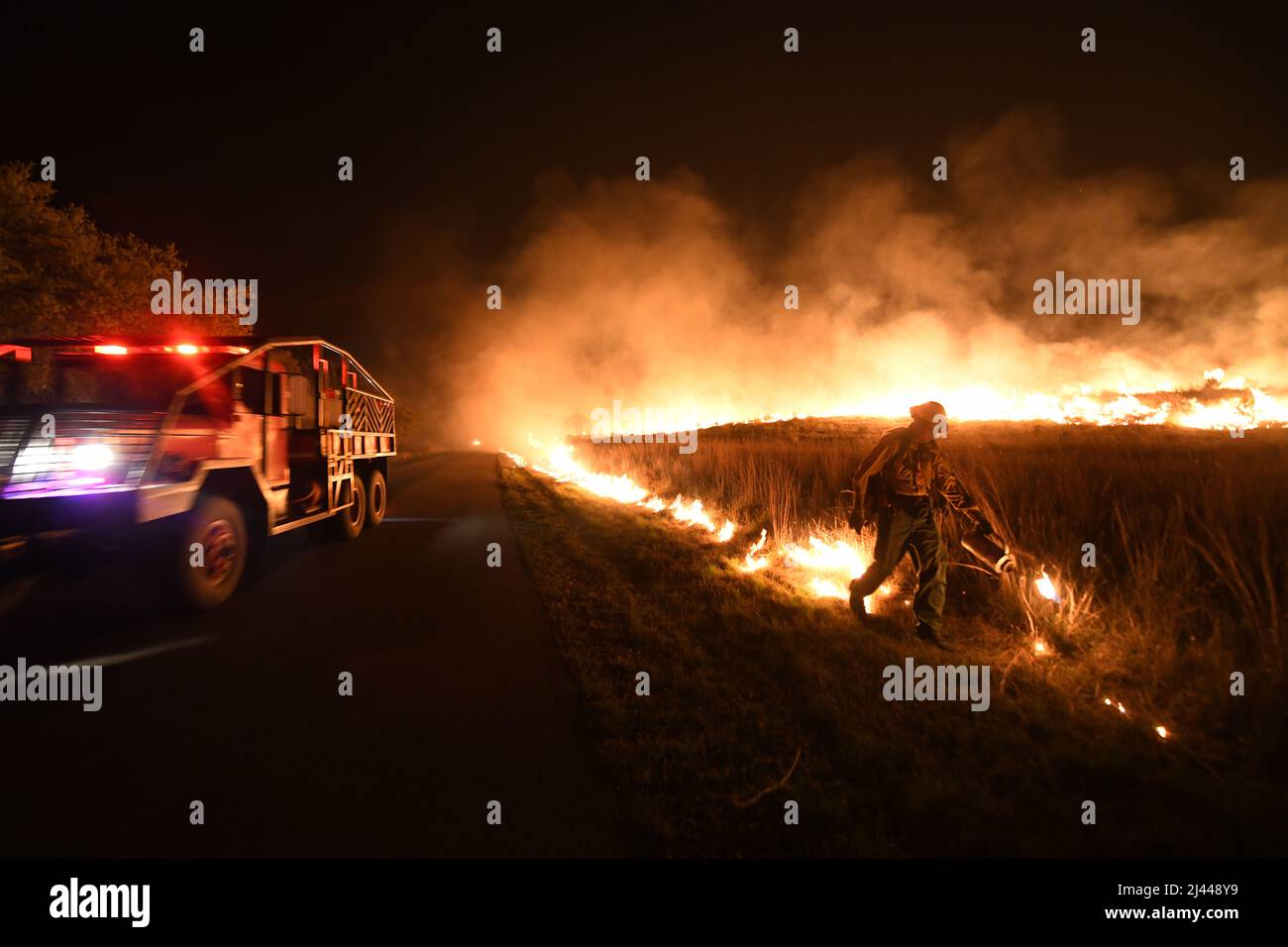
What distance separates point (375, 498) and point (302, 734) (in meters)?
8.63

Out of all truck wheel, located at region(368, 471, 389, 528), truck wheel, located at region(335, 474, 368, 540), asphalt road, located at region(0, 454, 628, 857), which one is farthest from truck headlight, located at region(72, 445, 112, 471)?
truck wheel, located at region(368, 471, 389, 528)

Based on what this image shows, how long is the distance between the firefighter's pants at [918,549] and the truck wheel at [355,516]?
8.23 m

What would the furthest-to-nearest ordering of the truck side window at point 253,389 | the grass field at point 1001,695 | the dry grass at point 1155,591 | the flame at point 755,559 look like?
the flame at point 755,559 < the truck side window at point 253,389 < the dry grass at point 1155,591 < the grass field at point 1001,695

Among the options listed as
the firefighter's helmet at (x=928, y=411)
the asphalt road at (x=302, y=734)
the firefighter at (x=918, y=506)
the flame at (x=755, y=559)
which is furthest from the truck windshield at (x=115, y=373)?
the firefighter's helmet at (x=928, y=411)

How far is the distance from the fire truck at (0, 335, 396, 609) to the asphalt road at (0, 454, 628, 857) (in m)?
0.80

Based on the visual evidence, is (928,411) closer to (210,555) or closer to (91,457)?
(210,555)

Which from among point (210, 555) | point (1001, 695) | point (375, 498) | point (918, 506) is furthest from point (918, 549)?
point (375, 498)

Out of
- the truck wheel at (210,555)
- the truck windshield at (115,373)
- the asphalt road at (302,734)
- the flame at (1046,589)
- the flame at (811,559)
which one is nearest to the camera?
the asphalt road at (302,734)

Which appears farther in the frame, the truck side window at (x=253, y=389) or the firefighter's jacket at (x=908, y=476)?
Answer: the truck side window at (x=253, y=389)

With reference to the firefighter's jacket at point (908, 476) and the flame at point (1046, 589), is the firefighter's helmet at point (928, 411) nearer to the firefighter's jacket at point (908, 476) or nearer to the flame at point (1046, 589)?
the firefighter's jacket at point (908, 476)

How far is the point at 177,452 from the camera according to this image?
564 centimetres

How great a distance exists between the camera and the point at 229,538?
20.7ft

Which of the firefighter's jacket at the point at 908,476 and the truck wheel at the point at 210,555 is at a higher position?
the firefighter's jacket at the point at 908,476

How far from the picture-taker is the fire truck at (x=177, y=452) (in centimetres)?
501
